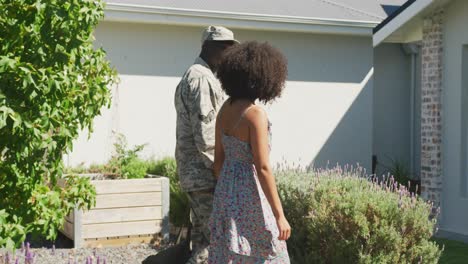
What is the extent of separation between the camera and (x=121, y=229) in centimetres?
862

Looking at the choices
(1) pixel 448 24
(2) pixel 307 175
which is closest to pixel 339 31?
(1) pixel 448 24

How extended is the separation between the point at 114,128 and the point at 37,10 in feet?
21.4

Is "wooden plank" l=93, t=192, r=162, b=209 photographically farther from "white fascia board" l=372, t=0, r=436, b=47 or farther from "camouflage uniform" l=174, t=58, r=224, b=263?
"white fascia board" l=372, t=0, r=436, b=47

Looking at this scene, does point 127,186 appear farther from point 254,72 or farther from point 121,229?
point 254,72

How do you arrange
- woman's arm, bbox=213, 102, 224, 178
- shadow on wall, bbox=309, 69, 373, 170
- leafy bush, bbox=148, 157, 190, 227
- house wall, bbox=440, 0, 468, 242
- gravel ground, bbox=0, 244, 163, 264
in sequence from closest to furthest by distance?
woman's arm, bbox=213, 102, 224, 178 → gravel ground, bbox=0, 244, 163, 264 → leafy bush, bbox=148, 157, 190, 227 → house wall, bbox=440, 0, 468, 242 → shadow on wall, bbox=309, 69, 373, 170

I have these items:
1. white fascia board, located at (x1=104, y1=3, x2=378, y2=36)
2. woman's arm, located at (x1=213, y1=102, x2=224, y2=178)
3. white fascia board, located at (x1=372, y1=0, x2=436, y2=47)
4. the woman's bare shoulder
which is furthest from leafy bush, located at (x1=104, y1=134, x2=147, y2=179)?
the woman's bare shoulder

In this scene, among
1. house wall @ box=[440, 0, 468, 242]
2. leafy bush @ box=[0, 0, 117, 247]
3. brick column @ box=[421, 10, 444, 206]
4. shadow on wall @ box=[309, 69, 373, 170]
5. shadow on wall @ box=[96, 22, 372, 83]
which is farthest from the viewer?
shadow on wall @ box=[309, 69, 373, 170]

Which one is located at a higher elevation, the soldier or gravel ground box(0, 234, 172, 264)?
the soldier

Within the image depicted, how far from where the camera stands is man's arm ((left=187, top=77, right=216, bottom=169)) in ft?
17.2

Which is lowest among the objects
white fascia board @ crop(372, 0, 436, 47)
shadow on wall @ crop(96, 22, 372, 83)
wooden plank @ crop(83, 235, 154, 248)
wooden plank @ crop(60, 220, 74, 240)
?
wooden plank @ crop(83, 235, 154, 248)

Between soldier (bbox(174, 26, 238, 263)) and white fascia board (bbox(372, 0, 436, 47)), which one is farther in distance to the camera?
white fascia board (bbox(372, 0, 436, 47))

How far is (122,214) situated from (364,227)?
3.31 m

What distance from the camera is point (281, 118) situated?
12.5 meters

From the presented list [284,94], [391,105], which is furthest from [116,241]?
[391,105]
